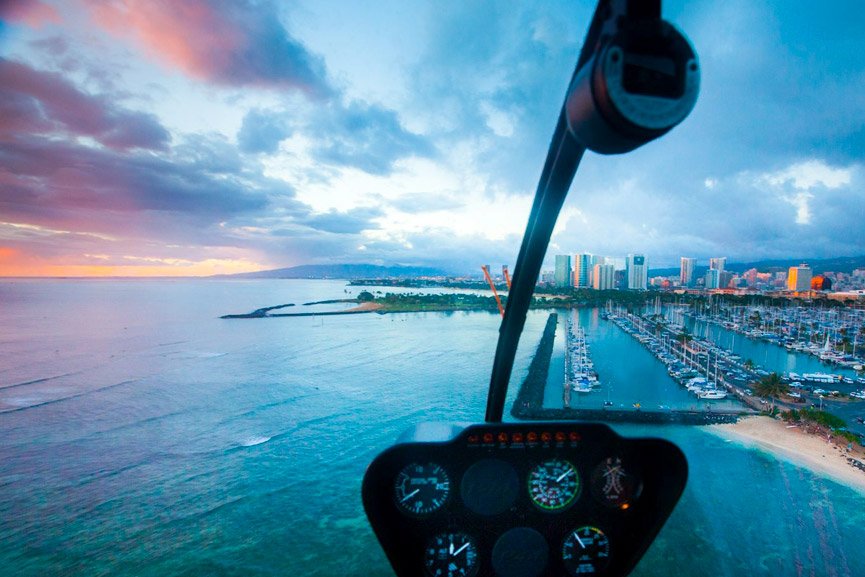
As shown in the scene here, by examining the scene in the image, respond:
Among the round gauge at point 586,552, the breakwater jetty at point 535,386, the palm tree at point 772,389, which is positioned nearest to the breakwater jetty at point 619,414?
the breakwater jetty at point 535,386

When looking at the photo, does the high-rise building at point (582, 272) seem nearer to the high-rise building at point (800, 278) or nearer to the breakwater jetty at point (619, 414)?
the high-rise building at point (800, 278)

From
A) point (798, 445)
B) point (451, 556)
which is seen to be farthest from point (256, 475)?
point (798, 445)

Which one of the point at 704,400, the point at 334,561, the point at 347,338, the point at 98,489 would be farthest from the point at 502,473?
the point at 347,338

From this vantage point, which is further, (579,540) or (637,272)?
(637,272)

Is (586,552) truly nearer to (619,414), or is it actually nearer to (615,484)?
(615,484)

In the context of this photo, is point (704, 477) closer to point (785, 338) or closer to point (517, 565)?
point (517, 565)

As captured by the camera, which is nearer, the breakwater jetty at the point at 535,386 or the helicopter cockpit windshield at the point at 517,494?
the helicopter cockpit windshield at the point at 517,494

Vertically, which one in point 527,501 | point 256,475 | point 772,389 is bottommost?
point 256,475

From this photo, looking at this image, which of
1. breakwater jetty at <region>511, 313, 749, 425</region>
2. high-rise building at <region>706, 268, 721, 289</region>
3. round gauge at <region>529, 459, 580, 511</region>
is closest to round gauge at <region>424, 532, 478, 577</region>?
round gauge at <region>529, 459, 580, 511</region>

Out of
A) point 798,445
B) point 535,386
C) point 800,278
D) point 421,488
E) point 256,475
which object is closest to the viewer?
point 421,488
